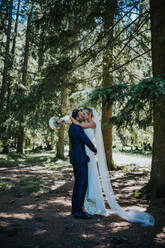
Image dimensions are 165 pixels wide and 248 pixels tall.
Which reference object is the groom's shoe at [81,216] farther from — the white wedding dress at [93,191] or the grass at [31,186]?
the grass at [31,186]

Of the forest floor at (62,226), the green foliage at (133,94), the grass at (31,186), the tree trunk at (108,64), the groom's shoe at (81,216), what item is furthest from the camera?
the grass at (31,186)

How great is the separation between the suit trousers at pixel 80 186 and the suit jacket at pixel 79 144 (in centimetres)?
15

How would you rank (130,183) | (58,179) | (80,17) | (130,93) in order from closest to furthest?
(130,93) < (80,17) < (130,183) < (58,179)

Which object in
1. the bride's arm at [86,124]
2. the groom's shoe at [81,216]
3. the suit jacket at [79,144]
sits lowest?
the groom's shoe at [81,216]

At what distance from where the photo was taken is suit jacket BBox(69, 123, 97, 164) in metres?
4.97

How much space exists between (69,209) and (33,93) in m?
4.47

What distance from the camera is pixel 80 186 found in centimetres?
494

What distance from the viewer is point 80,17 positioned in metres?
7.72

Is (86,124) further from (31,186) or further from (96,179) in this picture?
(31,186)

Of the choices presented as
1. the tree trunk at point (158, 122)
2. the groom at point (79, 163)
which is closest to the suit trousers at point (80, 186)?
the groom at point (79, 163)

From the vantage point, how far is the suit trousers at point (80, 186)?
16.0 feet

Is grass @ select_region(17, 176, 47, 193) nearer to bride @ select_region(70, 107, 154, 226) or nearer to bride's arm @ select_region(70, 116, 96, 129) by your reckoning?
bride @ select_region(70, 107, 154, 226)

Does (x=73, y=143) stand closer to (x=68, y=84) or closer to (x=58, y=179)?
(x=68, y=84)

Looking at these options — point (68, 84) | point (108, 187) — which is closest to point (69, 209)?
point (108, 187)
